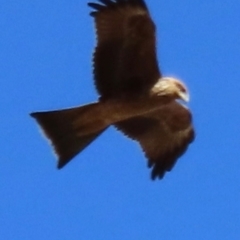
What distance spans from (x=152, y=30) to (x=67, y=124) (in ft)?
3.95

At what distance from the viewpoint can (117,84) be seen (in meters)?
13.3

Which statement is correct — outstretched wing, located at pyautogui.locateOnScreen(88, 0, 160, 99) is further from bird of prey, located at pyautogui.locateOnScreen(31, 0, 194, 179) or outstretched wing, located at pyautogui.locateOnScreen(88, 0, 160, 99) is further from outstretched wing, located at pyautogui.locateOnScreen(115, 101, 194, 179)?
outstretched wing, located at pyautogui.locateOnScreen(115, 101, 194, 179)

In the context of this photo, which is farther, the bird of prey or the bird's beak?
the bird's beak

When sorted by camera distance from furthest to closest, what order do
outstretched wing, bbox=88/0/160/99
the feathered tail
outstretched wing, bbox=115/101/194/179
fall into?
outstretched wing, bbox=115/101/194/179 → the feathered tail → outstretched wing, bbox=88/0/160/99

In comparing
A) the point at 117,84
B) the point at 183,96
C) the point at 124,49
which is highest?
the point at 124,49

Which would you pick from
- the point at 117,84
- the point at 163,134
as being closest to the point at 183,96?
the point at 117,84

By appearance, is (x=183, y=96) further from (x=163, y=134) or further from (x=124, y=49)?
(x=163, y=134)

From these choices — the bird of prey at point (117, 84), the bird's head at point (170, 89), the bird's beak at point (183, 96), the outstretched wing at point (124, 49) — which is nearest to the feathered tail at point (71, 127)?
the bird of prey at point (117, 84)

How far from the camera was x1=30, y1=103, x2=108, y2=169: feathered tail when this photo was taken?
13133 mm

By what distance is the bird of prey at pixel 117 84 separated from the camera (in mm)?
12961

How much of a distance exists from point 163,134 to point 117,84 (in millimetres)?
974

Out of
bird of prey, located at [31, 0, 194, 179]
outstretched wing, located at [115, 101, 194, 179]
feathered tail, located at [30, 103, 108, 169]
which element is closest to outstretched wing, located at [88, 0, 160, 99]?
bird of prey, located at [31, 0, 194, 179]

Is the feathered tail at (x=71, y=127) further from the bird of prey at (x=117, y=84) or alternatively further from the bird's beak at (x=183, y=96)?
the bird's beak at (x=183, y=96)

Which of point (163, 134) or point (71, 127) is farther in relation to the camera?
point (163, 134)
